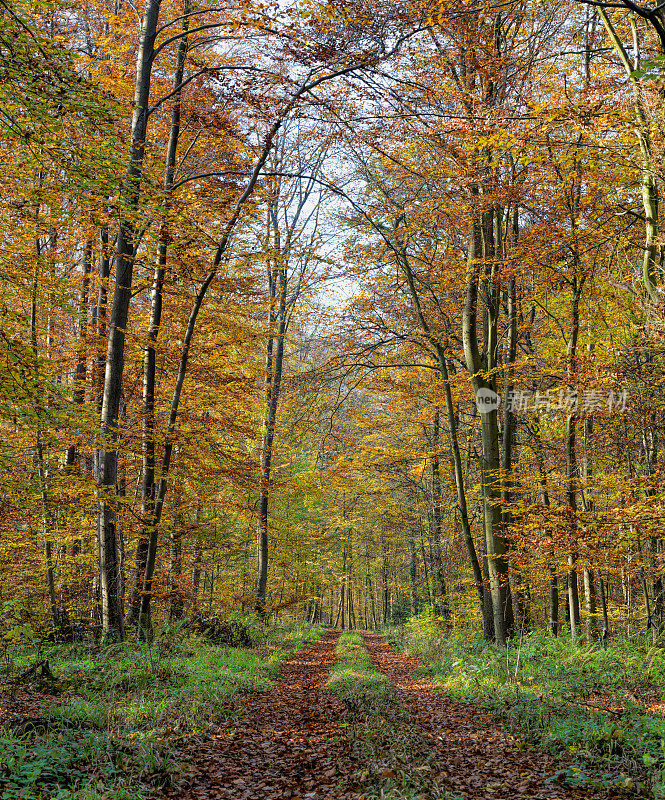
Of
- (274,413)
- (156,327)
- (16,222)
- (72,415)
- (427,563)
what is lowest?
(427,563)

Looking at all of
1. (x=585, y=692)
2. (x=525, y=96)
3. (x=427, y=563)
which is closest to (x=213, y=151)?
(x=525, y=96)

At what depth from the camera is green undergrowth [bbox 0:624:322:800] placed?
3928mm

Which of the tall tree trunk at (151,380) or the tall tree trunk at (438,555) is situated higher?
the tall tree trunk at (151,380)

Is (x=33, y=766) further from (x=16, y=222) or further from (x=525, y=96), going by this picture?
(x=525, y=96)

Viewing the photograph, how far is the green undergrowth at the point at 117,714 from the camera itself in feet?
12.9

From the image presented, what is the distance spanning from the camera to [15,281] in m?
6.50

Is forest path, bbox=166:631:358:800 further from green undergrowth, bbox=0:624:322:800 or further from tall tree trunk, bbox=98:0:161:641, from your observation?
tall tree trunk, bbox=98:0:161:641

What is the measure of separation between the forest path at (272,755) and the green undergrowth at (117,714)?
0.26 meters

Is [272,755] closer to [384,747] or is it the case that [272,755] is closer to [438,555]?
[384,747]

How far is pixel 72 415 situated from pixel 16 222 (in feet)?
15.1

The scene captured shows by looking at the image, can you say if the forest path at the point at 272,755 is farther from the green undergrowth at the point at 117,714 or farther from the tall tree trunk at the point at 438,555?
the tall tree trunk at the point at 438,555

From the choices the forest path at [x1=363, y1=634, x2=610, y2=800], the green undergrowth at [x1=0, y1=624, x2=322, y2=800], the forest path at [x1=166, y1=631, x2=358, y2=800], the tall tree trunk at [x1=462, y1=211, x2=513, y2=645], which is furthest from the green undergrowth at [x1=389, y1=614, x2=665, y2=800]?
the green undergrowth at [x1=0, y1=624, x2=322, y2=800]

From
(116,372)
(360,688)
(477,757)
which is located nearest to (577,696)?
(477,757)

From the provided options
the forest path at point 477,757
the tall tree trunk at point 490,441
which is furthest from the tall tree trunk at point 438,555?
the forest path at point 477,757
